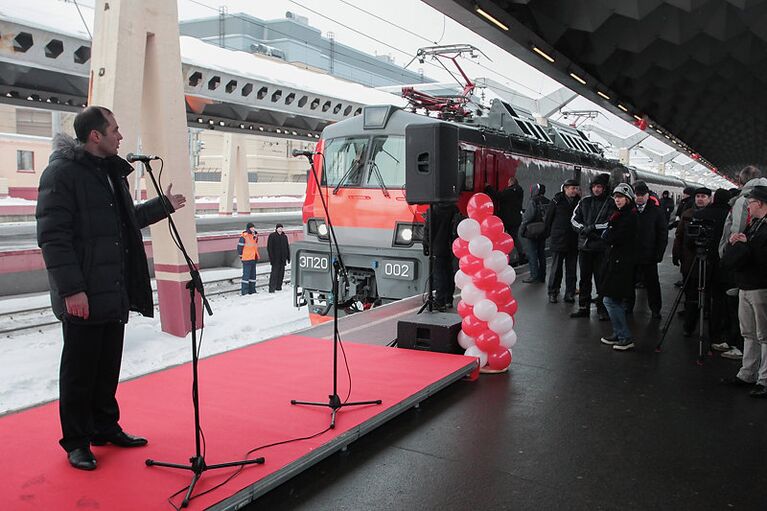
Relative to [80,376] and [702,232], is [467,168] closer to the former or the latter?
[702,232]

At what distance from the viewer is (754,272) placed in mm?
4867

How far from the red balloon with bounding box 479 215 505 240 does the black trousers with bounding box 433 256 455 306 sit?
1834 millimetres

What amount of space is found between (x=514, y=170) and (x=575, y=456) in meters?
7.40

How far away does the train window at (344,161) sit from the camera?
9078 mm

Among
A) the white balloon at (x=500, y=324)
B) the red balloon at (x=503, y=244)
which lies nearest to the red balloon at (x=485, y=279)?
the white balloon at (x=500, y=324)

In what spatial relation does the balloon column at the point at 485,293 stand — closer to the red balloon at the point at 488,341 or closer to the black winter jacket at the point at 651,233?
the red balloon at the point at 488,341

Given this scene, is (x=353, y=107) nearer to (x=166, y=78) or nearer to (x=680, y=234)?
(x=166, y=78)

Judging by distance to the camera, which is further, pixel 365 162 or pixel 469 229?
pixel 365 162

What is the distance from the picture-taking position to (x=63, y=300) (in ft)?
10.4

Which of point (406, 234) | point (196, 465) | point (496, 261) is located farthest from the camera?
point (406, 234)

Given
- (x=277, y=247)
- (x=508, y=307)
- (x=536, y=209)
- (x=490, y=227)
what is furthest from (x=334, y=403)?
(x=277, y=247)

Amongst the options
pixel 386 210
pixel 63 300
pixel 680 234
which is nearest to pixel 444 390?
pixel 63 300

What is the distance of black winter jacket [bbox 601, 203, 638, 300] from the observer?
614 cm

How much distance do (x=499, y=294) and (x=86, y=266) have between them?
3606 mm
